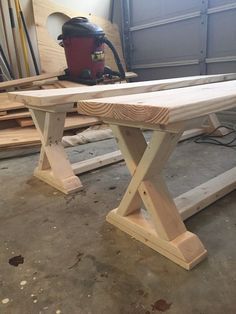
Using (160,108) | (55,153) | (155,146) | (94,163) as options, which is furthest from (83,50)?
(160,108)

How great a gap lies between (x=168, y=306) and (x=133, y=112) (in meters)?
0.49

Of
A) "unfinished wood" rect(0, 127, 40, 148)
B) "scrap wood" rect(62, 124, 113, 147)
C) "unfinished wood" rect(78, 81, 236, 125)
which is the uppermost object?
"unfinished wood" rect(78, 81, 236, 125)

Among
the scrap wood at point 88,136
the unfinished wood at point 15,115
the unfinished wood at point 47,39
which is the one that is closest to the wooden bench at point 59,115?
the scrap wood at point 88,136

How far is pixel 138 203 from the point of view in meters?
1.03

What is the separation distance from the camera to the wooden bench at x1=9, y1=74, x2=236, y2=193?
1.16 m

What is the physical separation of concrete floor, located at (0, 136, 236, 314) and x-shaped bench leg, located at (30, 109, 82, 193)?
6 centimetres

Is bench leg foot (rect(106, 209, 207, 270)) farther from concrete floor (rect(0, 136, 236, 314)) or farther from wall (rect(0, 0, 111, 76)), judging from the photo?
wall (rect(0, 0, 111, 76))

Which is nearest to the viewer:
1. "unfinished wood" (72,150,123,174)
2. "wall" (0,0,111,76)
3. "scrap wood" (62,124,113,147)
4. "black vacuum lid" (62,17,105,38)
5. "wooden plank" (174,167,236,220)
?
"wooden plank" (174,167,236,220)

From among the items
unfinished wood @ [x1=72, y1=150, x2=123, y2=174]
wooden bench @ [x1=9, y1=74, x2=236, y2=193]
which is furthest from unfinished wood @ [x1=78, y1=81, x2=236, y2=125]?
unfinished wood @ [x1=72, y1=150, x2=123, y2=174]

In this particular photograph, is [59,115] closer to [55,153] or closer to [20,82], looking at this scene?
[55,153]

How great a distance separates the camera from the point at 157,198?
87 cm

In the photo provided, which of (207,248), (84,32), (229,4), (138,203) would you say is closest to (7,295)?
(138,203)

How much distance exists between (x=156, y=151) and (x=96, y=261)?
0.39 metres

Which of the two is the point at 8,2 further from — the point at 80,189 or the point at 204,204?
the point at 204,204
